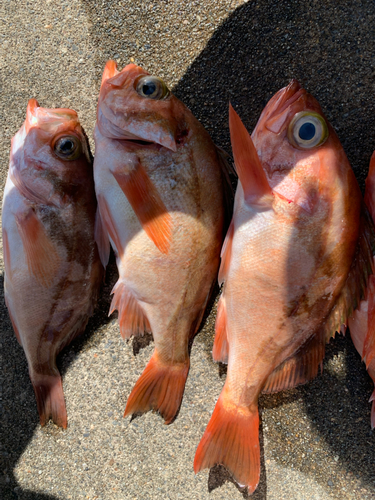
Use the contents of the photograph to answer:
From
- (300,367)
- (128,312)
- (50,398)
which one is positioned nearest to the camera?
(300,367)

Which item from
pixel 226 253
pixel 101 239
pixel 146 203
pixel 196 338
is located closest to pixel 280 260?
pixel 226 253

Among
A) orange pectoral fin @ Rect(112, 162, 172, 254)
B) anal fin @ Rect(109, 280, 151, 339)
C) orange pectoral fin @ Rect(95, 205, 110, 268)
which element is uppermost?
orange pectoral fin @ Rect(112, 162, 172, 254)

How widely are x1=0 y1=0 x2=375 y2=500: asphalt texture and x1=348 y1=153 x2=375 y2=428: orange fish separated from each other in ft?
0.40

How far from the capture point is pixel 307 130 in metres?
Answer: 1.58

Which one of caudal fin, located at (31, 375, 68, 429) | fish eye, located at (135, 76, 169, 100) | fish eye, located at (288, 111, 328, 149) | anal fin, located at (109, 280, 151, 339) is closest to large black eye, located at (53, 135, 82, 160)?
fish eye, located at (135, 76, 169, 100)

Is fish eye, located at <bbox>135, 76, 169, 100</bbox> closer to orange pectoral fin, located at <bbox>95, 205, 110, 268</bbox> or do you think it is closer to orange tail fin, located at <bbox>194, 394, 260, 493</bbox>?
orange pectoral fin, located at <bbox>95, 205, 110, 268</bbox>

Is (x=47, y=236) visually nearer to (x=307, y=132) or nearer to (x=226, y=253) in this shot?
(x=226, y=253)

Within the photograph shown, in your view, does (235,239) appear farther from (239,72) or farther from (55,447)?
(55,447)

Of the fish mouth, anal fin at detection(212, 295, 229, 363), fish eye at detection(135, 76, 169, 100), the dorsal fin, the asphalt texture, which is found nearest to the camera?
the dorsal fin

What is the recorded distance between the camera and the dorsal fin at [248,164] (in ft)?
4.90

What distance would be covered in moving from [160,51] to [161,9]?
264 mm

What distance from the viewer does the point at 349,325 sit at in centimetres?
190

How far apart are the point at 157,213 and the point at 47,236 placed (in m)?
0.62

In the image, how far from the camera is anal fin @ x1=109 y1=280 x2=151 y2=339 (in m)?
1.86
